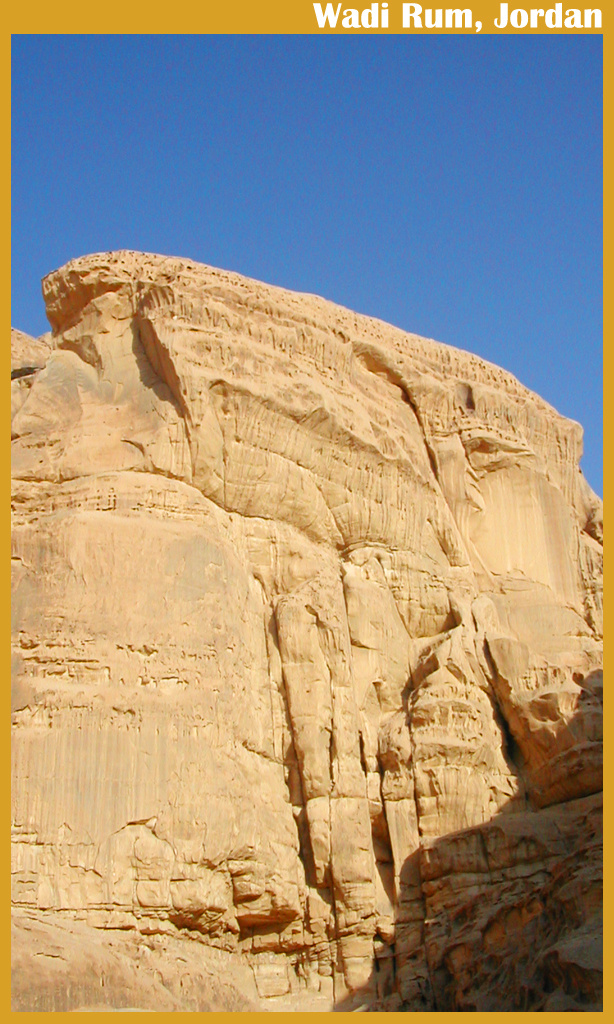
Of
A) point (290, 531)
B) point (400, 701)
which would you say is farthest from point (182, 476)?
point (400, 701)

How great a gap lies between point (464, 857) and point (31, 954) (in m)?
8.60

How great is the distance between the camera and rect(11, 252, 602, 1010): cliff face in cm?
2359

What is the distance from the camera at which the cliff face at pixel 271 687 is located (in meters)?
23.6

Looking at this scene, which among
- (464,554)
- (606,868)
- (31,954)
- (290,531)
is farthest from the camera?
(464,554)

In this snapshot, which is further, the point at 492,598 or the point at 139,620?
the point at 492,598

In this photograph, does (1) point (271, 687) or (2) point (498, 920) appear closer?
(2) point (498, 920)

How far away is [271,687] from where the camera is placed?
2692 cm

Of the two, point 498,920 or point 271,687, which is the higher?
point 271,687

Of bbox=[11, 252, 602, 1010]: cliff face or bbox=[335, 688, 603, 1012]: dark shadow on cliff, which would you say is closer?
bbox=[11, 252, 602, 1010]: cliff face

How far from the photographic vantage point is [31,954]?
69.5 feet

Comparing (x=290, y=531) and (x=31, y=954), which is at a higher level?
(x=290, y=531)

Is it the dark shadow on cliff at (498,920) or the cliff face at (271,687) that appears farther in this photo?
the dark shadow on cliff at (498,920)

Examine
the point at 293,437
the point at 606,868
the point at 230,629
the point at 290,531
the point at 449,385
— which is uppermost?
the point at 449,385

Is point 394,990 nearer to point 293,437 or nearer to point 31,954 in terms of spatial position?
point 31,954
